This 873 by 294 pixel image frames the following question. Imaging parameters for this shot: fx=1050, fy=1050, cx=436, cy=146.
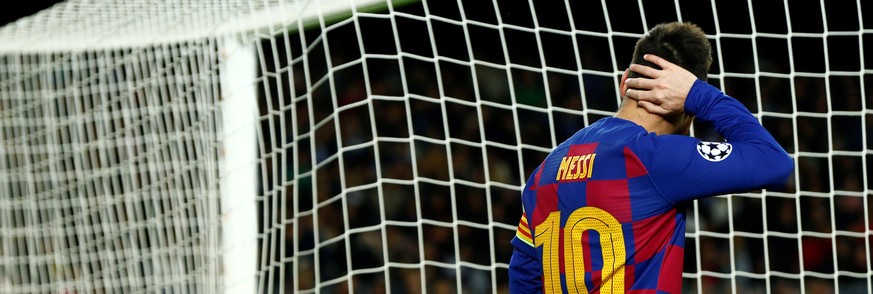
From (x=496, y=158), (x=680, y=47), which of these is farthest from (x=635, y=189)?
(x=496, y=158)

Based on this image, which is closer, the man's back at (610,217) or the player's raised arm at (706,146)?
the player's raised arm at (706,146)

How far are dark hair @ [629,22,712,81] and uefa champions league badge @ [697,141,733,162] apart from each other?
19cm

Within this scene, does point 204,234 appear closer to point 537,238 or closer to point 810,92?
point 537,238

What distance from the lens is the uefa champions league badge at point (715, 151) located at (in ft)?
6.05

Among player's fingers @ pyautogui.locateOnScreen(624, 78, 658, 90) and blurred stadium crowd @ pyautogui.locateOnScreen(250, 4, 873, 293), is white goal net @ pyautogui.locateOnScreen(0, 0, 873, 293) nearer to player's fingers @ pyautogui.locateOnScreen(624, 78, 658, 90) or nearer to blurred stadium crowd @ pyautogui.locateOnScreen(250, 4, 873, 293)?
blurred stadium crowd @ pyautogui.locateOnScreen(250, 4, 873, 293)

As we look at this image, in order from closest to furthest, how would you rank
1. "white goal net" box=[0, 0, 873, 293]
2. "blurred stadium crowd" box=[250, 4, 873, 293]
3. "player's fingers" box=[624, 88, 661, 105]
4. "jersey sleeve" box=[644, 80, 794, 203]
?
"jersey sleeve" box=[644, 80, 794, 203], "player's fingers" box=[624, 88, 661, 105], "white goal net" box=[0, 0, 873, 293], "blurred stadium crowd" box=[250, 4, 873, 293]

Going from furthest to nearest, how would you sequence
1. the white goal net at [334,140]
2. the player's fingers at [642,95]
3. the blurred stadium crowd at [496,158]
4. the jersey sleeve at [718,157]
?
the blurred stadium crowd at [496,158] < the white goal net at [334,140] < the player's fingers at [642,95] < the jersey sleeve at [718,157]

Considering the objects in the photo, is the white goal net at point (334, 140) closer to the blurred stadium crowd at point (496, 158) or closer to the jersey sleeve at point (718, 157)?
the blurred stadium crowd at point (496, 158)

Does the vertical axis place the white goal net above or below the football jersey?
above

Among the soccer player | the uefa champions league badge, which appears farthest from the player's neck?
the uefa champions league badge

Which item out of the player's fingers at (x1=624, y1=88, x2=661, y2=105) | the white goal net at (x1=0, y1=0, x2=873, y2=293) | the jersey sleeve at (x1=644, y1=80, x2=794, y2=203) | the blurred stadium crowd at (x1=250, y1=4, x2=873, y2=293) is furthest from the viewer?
the blurred stadium crowd at (x1=250, y1=4, x2=873, y2=293)

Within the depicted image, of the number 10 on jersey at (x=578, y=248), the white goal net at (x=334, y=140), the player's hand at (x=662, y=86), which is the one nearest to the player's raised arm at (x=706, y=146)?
the player's hand at (x=662, y=86)

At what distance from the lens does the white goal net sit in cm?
405

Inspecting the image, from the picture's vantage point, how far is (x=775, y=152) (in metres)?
1.84
